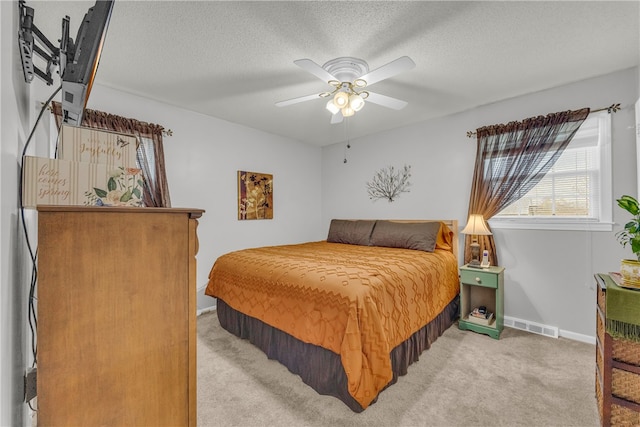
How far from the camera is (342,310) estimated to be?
1724mm

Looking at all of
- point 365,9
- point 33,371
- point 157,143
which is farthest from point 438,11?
point 157,143

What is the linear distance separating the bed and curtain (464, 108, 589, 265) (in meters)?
0.68

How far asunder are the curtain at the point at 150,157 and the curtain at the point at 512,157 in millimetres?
3524

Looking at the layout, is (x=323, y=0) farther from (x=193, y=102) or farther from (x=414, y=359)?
(x=414, y=359)

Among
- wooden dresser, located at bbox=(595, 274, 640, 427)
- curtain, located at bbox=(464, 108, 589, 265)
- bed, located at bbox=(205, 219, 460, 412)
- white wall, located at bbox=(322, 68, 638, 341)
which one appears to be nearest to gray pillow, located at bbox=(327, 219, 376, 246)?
white wall, located at bbox=(322, 68, 638, 341)

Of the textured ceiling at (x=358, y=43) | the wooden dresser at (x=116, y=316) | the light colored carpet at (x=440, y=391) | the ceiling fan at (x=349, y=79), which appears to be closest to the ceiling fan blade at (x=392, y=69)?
the ceiling fan at (x=349, y=79)

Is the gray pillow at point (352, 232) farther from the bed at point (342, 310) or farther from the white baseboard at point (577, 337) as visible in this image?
the white baseboard at point (577, 337)

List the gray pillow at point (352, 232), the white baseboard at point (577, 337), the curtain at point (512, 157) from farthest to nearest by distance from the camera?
the gray pillow at point (352, 232) → the curtain at point (512, 157) → the white baseboard at point (577, 337)

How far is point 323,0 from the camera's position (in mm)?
1651

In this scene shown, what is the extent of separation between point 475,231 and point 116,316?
10.2ft

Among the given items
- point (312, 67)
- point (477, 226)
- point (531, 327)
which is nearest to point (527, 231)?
point (477, 226)

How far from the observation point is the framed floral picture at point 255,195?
3930mm

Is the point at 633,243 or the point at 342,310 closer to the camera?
the point at 633,243

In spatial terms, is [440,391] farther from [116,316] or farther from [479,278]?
[116,316]
